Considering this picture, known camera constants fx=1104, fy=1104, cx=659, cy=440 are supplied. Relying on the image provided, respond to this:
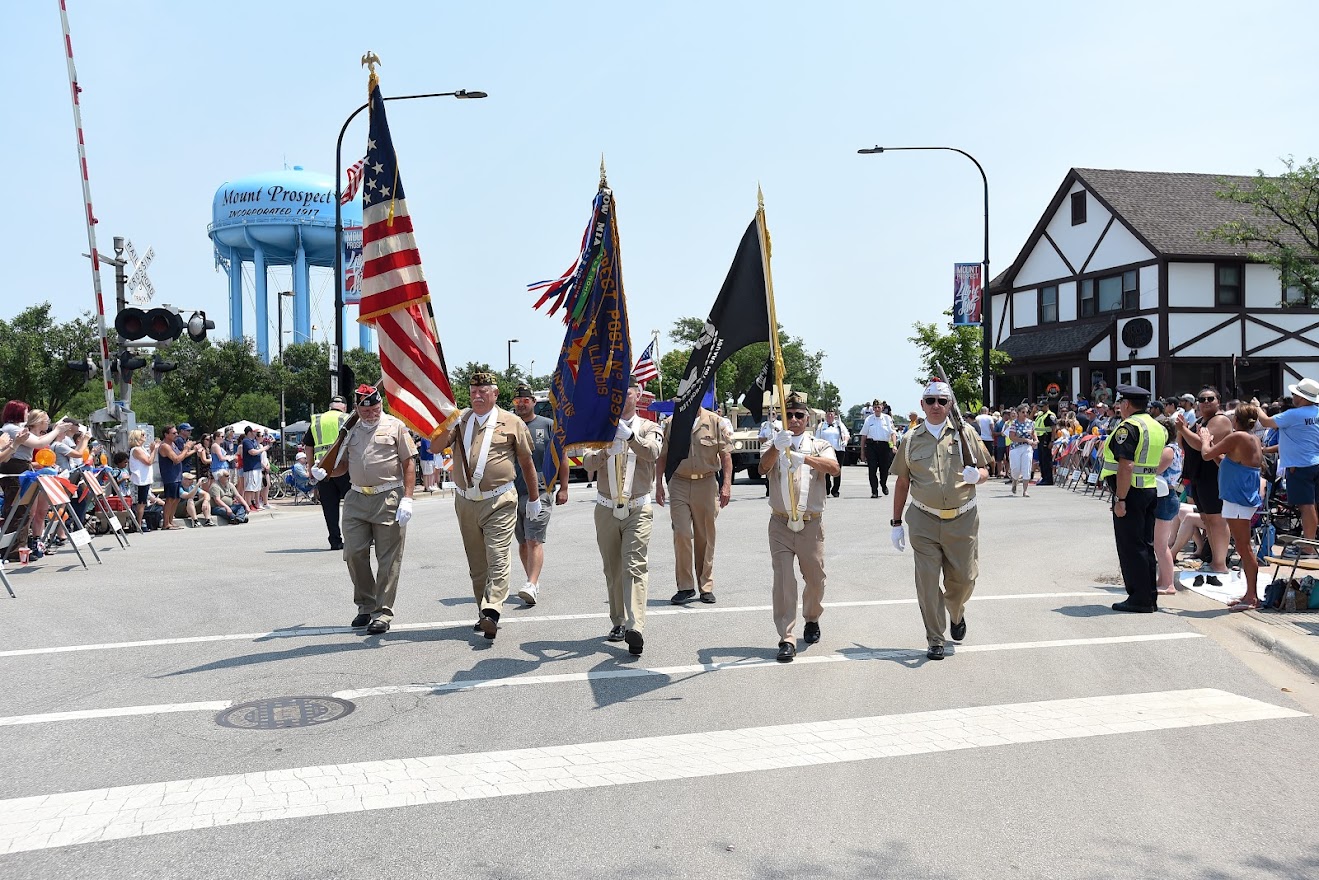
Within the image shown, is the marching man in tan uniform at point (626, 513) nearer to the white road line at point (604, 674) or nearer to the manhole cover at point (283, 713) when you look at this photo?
the white road line at point (604, 674)

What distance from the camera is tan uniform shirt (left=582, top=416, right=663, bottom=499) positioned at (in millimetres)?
8289

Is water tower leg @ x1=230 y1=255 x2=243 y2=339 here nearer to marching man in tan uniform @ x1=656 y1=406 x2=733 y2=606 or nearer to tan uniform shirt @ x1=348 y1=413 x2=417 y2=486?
marching man in tan uniform @ x1=656 y1=406 x2=733 y2=606

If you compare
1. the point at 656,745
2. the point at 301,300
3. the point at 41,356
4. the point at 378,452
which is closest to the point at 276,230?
the point at 301,300

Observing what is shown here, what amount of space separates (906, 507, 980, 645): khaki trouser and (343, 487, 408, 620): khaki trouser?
4065mm

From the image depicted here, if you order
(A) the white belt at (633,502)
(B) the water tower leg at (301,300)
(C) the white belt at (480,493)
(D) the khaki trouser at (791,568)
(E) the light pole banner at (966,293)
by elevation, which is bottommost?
(D) the khaki trouser at (791,568)

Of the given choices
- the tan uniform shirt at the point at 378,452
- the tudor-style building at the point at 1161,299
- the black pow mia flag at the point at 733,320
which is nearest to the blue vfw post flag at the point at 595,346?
the black pow mia flag at the point at 733,320

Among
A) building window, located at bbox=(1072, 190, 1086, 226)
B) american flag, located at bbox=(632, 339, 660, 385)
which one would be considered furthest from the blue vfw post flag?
building window, located at bbox=(1072, 190, 1086, 226)

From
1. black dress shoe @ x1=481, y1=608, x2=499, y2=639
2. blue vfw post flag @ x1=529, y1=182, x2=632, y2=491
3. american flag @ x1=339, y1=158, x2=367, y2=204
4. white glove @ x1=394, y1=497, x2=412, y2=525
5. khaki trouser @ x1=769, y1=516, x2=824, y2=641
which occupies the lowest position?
black dress shoe @ x1=481, y1=608, x2=499, y2=639

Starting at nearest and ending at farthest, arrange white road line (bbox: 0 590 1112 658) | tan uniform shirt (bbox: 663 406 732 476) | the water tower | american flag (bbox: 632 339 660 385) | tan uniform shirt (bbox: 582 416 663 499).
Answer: tan uniform shirt (bbox: 582 416 663 499)
white road line (bbox: 0 590 1112 658)
tan uniform shirt (bbox: 663 406 732 476)
american flag (bbox: 632 339 660 385)
the water tower

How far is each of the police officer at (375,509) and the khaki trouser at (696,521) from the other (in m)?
2.73

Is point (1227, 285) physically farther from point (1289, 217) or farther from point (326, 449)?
point (326, 449)

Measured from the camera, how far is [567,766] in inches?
216

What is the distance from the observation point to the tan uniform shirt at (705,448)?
10609 millimetres

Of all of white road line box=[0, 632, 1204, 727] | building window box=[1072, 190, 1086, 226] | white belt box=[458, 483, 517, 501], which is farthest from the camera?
building window box=[1072, 190, 1086, 226]
